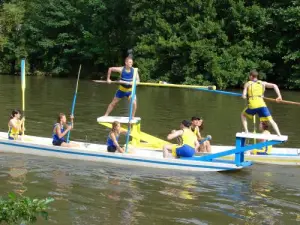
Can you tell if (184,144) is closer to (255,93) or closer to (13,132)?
(255,93)

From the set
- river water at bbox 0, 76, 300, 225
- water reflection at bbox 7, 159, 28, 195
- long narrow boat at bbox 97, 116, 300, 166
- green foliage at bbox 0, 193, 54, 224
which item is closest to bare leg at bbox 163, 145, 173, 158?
river water at bbox 0, 76, 300, 225

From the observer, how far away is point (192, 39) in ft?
142

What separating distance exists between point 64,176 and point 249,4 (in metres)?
34.8

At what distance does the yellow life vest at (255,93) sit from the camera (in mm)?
12102

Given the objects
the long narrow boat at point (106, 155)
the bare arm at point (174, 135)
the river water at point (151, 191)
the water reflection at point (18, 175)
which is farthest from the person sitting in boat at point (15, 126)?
the bare arm at point (174, 135)

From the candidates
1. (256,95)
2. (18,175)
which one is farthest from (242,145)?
(18,175)

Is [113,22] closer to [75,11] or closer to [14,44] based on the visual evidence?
[75,11]

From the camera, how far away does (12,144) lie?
13734mm

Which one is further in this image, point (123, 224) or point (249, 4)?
point (249, 4)

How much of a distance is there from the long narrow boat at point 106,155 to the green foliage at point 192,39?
92.1 feet

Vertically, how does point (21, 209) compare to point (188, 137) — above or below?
below

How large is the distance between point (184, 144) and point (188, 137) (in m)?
0.24

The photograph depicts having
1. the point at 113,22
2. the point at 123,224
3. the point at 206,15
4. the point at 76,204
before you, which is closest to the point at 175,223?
the point at 123,224

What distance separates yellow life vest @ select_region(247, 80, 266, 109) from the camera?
39.7 feet
